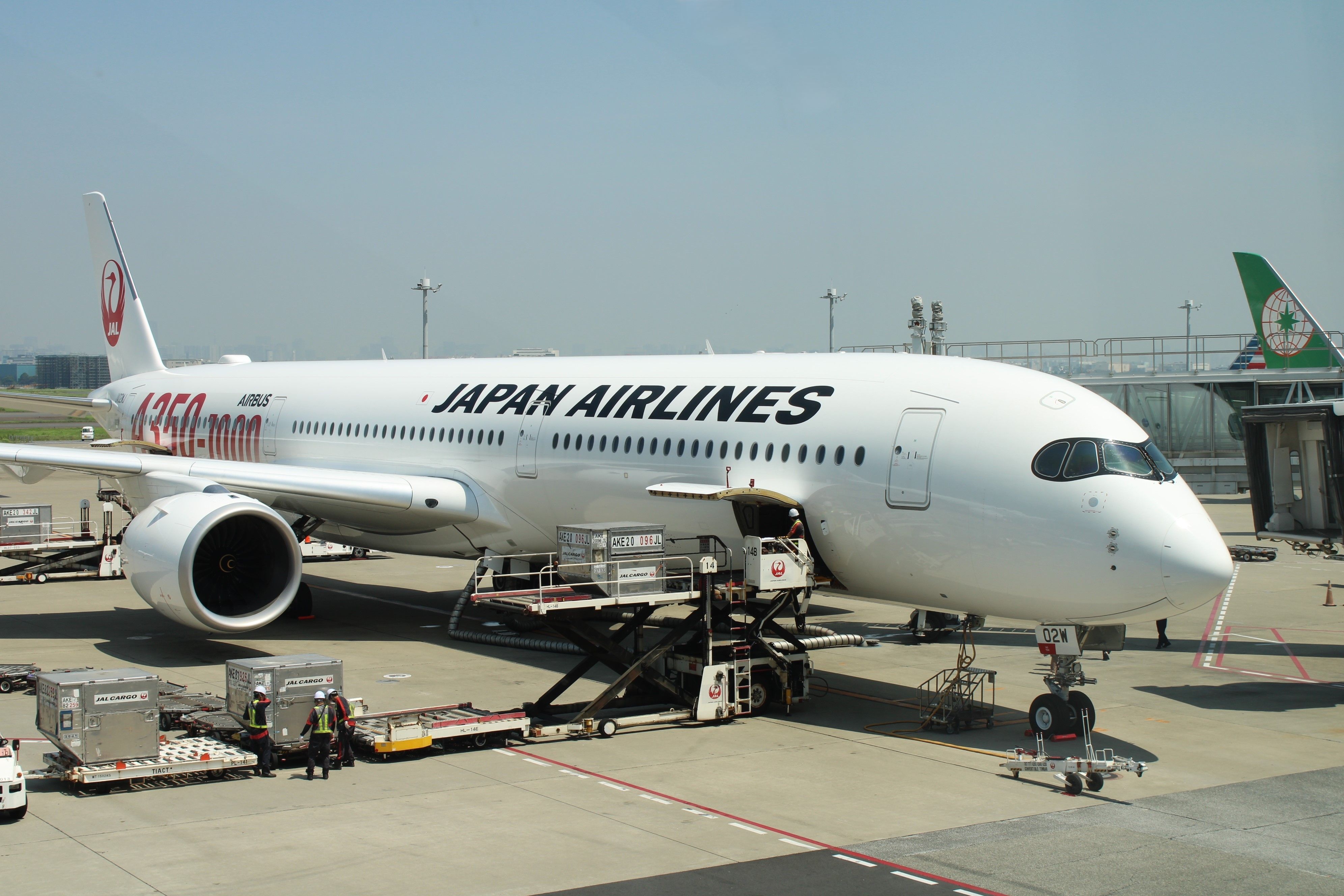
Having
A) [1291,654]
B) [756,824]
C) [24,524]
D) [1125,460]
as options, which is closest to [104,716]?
[756,824]

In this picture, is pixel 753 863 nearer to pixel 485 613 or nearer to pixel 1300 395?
pixel 485 613

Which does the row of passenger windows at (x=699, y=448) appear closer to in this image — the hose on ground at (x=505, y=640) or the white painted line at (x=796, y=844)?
the hose on ground at (x=505, y=640)

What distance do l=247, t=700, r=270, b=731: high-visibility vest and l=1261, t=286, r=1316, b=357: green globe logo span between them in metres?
31.2

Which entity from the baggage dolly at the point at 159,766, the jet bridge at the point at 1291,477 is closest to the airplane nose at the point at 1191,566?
the jet bridge at the point at 1291,477

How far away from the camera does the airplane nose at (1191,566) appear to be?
14508 millimetres

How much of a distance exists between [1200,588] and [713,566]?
586 cm

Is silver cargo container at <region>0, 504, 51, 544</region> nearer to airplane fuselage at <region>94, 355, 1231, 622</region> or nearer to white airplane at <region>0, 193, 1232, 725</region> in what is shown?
white airplane at <region>0, 193, 1232, 725</region>

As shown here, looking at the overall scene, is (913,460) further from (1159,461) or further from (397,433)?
(397,433)

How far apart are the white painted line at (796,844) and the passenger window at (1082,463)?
5773 millimetres

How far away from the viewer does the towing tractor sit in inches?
478

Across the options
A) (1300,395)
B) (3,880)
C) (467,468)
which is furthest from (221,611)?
(1300,395)

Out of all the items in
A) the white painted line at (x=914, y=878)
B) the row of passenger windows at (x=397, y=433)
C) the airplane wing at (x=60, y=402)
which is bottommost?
the white painted line at (x=914, y=878)

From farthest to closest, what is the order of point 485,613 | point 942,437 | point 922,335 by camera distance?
point 922,335 → point 485,613 → point 942,437

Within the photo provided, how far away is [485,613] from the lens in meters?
26.1
